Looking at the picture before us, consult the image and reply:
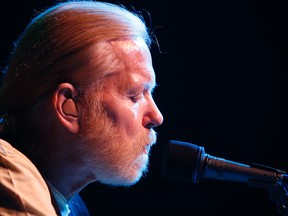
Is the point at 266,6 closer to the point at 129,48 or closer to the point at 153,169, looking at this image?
the point at 153,169

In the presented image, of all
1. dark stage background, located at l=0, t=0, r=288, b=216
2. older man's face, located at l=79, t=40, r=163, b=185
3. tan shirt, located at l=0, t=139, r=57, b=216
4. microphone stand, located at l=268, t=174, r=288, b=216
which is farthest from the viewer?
dark stage background, located at l=0, t=0, r=288, b=216

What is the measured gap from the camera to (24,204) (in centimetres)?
100

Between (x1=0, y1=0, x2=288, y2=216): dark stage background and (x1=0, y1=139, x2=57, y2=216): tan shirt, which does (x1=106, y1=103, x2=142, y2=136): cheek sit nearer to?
(x1=0, y1=139, x2=57, y2=216): tan shirt

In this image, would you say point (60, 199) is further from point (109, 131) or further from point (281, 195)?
point (281, 195)

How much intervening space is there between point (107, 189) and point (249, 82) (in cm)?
123

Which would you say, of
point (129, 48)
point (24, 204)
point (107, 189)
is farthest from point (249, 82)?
point (24, 204)

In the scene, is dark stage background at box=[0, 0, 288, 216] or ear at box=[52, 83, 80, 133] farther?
dark stage background at box=[0, 0, 288, 216]


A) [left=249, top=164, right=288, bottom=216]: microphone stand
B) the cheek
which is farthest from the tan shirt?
[left=249, top=164, right=288, bottom=216]: microphone stand

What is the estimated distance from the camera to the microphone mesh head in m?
1.34

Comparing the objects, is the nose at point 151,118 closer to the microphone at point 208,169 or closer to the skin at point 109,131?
the skin at point 109,131

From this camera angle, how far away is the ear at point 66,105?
130 centimetres

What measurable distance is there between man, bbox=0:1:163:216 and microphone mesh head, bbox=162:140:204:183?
9cm

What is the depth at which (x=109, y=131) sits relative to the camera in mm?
1341

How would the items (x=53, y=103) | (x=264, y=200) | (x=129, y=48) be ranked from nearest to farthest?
1. (x=53, y=103)
2. (x=129, y=48)
3. (x=264, y=200)
